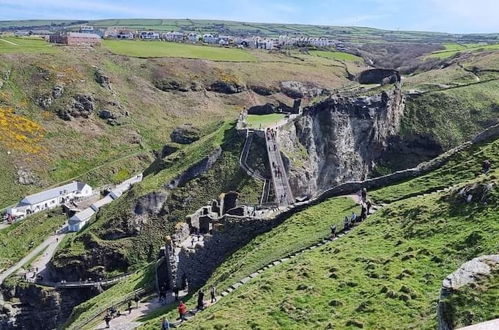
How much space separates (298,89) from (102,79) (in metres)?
53.8

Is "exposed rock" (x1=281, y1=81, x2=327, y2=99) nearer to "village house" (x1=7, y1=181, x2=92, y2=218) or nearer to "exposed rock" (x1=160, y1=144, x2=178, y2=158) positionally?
"village house" (x1=7, y1=181, x2=92, y2=218)

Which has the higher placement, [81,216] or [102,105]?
[102,105]

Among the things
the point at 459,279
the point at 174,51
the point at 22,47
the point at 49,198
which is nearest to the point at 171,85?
the point at 174,51

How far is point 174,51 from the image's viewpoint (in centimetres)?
17688

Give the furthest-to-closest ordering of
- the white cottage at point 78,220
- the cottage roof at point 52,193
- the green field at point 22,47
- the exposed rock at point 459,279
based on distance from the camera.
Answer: the green field at point 22,47
the cottage roof at point 52,193
the white cottage at point 78,220
the exposed rock at point 459,279

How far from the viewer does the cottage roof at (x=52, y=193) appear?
86.0 meters

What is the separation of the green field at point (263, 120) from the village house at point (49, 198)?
3277cm

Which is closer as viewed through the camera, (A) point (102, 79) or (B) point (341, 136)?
(B) point (341, 136)

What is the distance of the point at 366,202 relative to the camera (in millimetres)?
35094

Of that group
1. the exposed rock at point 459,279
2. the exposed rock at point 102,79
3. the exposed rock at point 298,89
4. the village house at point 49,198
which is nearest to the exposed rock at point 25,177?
the village house at point 49,198

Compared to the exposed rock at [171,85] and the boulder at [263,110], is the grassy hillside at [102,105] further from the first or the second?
the boulder at [263,110]

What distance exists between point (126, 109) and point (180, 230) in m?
91.4

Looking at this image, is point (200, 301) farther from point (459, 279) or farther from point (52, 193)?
point (52, 193)

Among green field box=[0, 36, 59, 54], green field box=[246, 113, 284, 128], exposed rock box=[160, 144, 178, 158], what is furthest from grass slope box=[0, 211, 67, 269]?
green field box=[0, 36, 59, 54]
